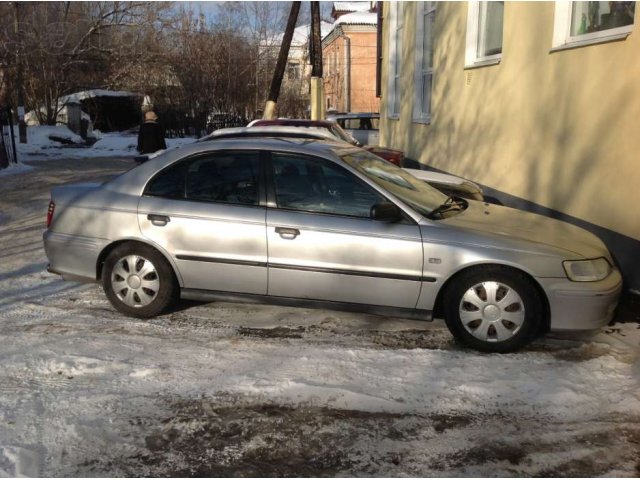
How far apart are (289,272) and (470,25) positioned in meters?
7.36

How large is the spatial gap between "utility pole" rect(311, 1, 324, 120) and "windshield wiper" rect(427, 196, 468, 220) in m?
13.7

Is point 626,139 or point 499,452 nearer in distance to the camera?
point 499,452

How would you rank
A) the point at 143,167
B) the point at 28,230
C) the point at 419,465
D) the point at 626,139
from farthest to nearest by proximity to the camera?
the point at 28,230, the point at 626,139, the point at 143,167, the point at 419,465

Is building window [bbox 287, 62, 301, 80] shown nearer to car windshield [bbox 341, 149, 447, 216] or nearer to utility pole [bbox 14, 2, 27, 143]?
utility pole [bbox 14, 2, 27, 143]

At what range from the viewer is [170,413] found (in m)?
3.54

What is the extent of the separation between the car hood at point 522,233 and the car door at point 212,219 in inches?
57.4

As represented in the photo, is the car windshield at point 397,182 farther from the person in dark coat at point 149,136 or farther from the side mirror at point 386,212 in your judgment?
the person in dark coat at point 149,136

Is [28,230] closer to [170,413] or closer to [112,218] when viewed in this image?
[112,218]

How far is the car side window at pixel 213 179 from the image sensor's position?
15.9 ft

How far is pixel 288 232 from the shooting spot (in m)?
4.62

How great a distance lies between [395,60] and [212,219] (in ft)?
44.8

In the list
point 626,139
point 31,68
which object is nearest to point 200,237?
point 626,139

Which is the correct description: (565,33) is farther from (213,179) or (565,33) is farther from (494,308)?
(213,179)

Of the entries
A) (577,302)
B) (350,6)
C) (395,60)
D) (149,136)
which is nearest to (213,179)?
(577,302)
